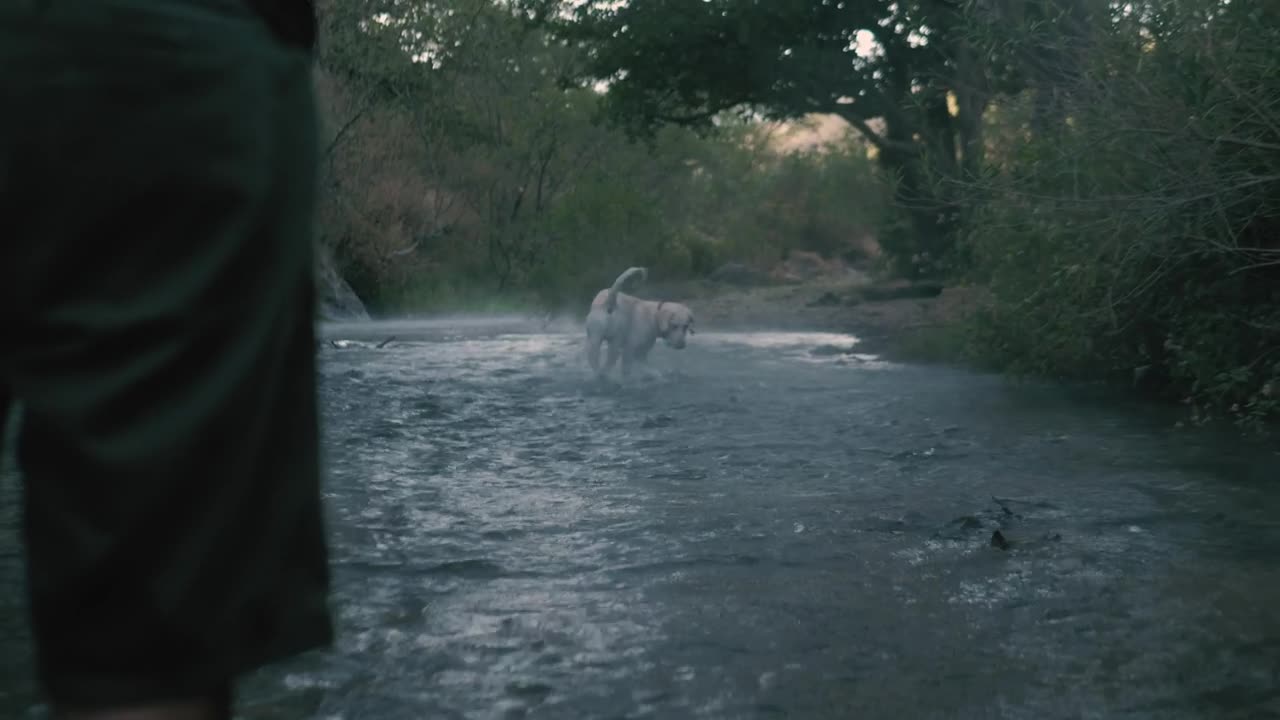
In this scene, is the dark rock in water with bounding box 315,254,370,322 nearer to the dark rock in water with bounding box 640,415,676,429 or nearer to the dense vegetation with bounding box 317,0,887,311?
the dense vegetation with bounding box 317,0,887,311

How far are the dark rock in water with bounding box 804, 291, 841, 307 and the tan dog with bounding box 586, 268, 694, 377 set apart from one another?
11709mm

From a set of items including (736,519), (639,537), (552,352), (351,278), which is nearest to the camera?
(639,537)

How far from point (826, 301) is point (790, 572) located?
63.7 feet

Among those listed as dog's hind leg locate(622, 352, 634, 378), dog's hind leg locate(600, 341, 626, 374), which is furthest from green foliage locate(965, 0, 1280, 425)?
dog's hind leg locate(600, 341, 626, 374)

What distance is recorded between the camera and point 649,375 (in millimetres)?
11852

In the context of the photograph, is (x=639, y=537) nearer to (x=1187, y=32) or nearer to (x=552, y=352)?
(x=1187, y=32)

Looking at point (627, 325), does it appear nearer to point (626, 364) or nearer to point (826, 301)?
point (626, 364)

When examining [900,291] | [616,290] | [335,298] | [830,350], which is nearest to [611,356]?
[616,290]

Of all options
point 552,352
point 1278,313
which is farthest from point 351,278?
point 1278,313

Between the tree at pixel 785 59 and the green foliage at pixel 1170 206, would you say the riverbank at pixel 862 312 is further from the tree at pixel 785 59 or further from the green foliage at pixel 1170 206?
the green foliage at pixel 1170 206

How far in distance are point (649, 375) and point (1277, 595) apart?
8248mm

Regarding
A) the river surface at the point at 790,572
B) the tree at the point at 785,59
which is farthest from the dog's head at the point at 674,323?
the tree at the point at 785,59

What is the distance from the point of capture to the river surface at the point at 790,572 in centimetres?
306

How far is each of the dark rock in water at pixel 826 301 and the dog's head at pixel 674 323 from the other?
1172cm
